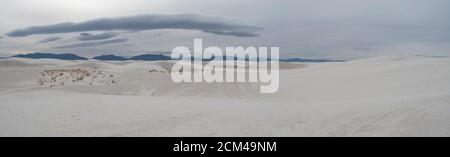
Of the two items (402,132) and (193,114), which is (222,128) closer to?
(193,114)

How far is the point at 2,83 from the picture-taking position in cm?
2608

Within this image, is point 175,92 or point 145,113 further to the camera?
point 175,92

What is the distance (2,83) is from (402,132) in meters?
23.1
